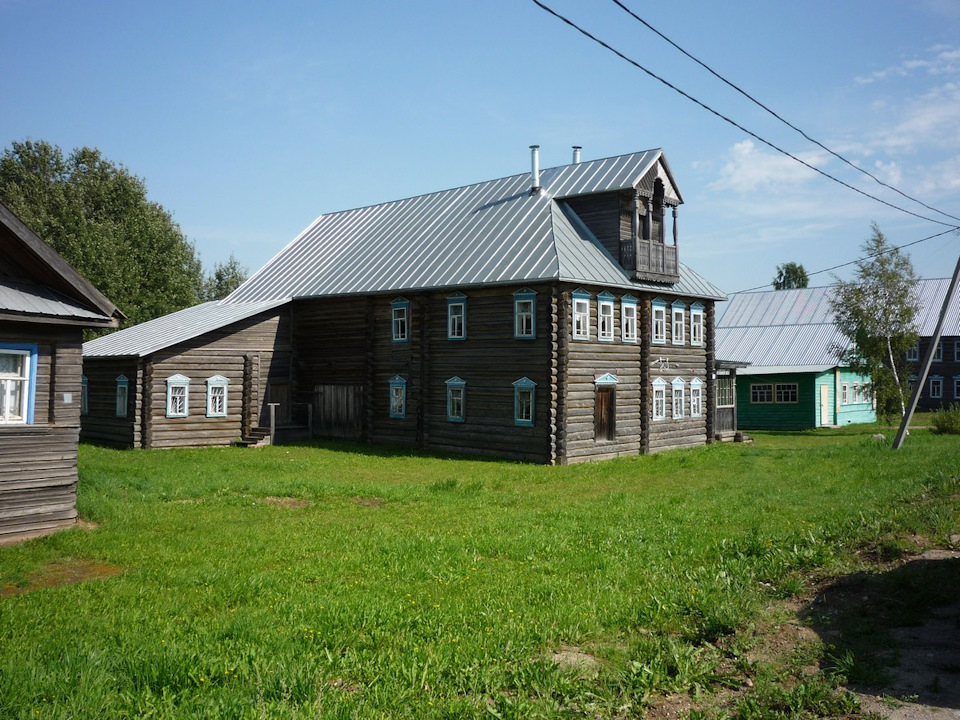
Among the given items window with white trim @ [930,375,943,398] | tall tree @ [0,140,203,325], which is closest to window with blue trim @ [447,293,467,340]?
tall tree @ [0,140,203,325]

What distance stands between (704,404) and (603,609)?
1033 inches

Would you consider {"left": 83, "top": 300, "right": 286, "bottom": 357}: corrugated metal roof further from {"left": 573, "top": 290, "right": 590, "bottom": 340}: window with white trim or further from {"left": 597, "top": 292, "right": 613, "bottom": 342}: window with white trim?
{"left": 597, "top": 292, "right": 613, "bottom": 342}: window with white trim

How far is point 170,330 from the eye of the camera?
3147 cm

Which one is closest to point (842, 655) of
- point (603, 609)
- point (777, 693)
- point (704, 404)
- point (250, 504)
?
point (777, 693)

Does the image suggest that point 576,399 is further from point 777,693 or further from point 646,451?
point 777,693

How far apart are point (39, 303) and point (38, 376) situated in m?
1.31

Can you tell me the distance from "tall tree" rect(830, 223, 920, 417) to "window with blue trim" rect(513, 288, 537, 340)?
22689 mm

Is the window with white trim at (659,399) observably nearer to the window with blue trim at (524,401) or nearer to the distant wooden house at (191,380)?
the window with blue trim at (524,401)

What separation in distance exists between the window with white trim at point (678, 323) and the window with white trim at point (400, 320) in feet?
34.0

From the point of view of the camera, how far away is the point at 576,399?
87.2ft

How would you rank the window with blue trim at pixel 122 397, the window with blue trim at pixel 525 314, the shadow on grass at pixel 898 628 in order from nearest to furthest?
the shadow on grass at pixel 898 628
the window with blue trim at pixel 525 314
the window with blue trim at pixel 122 397

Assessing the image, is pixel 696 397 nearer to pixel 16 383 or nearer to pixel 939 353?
pixel 16 383

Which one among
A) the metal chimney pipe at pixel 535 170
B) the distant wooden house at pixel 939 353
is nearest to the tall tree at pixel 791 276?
the distant wooden house at pixel 939 353

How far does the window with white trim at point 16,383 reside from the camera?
45.0 feet
